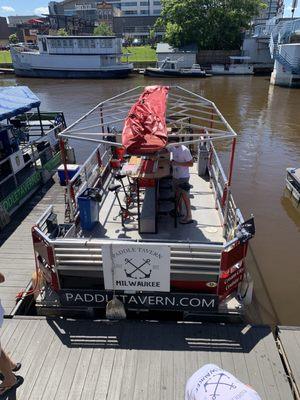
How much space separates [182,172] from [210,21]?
208 feet

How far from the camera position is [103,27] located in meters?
89.2

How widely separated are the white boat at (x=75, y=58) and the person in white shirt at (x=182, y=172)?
49.0m

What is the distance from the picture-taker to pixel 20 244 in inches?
376

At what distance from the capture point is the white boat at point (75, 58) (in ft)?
174

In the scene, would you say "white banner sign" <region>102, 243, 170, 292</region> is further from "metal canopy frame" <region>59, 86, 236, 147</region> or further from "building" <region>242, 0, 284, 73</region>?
"building" <region>242, 0, 284, 73</region>

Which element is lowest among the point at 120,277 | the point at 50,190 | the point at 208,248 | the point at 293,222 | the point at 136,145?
the point at 293,222

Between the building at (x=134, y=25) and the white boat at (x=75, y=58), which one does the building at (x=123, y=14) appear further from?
the white boat at (x=75, y=58)

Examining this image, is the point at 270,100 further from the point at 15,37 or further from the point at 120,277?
the point at 15,37

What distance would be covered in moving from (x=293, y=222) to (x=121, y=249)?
921cm

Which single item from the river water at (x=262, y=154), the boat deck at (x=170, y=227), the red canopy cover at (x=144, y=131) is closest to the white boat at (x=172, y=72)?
the river water at (x=262, y=154)

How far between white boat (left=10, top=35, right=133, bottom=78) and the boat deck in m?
48.4

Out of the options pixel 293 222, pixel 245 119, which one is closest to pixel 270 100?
pixel 245 119

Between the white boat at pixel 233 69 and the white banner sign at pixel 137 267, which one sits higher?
the white banner sign at pixel 137 267

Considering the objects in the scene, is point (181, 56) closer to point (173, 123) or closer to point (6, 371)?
point (173, 123)
